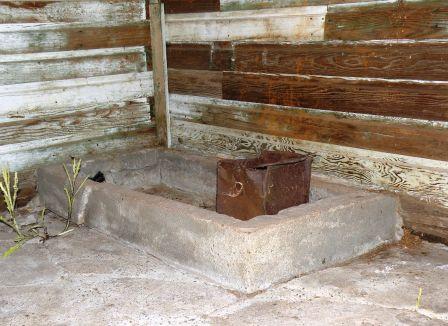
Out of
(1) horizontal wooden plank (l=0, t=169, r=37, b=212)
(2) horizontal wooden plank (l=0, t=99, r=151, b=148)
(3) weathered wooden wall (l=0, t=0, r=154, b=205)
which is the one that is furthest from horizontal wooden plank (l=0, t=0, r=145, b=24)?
(1) horizontal wooden plank (l=0, t=169, r=37, b=212)

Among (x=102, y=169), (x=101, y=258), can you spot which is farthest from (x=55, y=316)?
(x=102, y=169)

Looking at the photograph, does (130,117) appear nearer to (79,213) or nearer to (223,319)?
(79,213)

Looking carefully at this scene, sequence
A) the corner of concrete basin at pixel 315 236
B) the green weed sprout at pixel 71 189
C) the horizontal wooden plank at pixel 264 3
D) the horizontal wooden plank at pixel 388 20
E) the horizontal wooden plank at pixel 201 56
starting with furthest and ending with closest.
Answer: the horizontal wooden plank at pixel 201 56
the green weed sprout at pixel 71 189
the horizontal wooden plank at pixel 264 3
the horizontal wooden plank at pixel 388 20
the corner of concrete basin at pixel 315 236

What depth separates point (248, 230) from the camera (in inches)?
127

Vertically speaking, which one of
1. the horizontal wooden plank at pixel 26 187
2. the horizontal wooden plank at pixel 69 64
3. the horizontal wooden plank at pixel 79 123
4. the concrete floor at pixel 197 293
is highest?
the horizontal wooden plank at pixel 69 64

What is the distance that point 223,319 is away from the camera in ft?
9.77

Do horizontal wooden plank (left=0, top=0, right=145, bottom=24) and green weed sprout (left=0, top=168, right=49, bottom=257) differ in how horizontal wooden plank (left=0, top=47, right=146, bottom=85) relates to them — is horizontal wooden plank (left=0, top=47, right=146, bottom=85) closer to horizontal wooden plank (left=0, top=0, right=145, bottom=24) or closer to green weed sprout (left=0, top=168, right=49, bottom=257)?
horizontal wooden plank (left=0, top=0, right=145, bottom=24)

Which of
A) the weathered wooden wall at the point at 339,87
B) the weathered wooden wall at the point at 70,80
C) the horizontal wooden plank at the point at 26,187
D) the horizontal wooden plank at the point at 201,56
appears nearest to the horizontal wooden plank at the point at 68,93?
the weathered wooden wall at the point at 70,80

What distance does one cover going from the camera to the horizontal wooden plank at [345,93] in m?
3.77

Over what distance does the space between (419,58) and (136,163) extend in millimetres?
2977

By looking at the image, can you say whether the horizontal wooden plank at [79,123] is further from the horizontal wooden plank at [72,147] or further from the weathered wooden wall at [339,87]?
the weathered wooden wall at [339,87]

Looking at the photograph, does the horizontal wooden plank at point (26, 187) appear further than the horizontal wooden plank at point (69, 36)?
Yes

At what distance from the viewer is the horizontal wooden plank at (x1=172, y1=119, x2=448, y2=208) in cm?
388

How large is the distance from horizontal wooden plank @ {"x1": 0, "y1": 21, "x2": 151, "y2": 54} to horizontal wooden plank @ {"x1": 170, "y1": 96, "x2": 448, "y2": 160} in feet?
2.87
